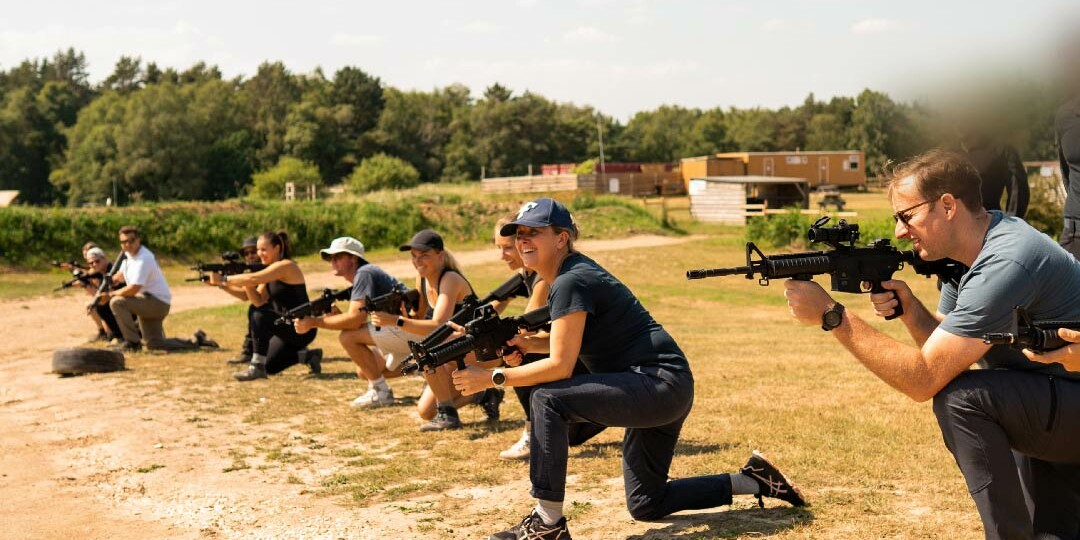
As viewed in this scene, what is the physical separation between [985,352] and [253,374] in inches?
425

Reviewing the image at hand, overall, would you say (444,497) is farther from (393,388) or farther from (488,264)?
(488,264)

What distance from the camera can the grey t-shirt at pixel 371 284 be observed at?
35.4 feet

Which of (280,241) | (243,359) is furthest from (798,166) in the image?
(280,241)

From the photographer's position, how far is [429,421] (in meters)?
10.0

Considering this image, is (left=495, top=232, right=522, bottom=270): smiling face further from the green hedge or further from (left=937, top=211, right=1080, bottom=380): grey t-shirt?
the green hedge

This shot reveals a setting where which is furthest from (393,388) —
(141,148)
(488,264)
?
(141,148)

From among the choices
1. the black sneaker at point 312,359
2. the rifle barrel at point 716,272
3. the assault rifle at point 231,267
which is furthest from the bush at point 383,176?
the rifle barrel at point 716,272

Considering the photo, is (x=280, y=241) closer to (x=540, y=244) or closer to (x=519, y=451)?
(x=519, y=451)

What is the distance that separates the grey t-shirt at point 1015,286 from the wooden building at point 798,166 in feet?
228

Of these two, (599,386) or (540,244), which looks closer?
(599,386)

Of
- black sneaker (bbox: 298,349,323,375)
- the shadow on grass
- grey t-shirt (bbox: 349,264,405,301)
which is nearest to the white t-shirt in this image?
black sneaker (bbox: 298,349,323,375)

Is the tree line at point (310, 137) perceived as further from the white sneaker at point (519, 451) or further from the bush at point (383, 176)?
the white sneaker at point (519, 451)

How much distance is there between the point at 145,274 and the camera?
56.2 ft

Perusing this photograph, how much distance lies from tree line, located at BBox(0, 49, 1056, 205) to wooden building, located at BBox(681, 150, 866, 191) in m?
2.11
